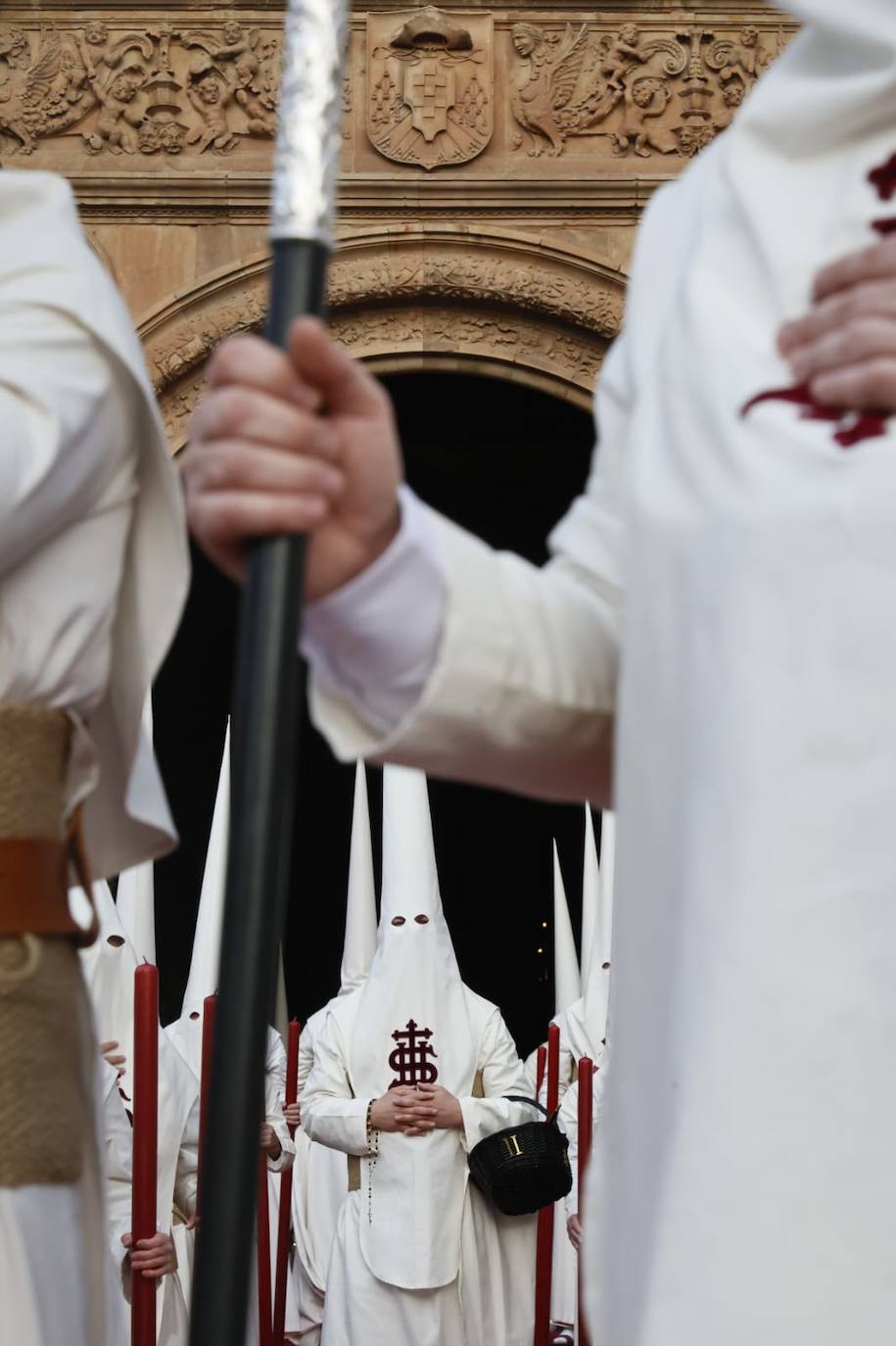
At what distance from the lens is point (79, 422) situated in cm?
177

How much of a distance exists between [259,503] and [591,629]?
1.03 feet

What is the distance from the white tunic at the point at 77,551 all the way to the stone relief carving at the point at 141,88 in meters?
5.68

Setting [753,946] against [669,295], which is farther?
[669,295]

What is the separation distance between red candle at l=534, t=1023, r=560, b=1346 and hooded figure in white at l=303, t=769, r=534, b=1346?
1.34 metres

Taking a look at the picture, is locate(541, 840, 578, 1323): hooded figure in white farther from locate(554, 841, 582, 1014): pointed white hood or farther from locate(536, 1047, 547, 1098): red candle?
locate(536, 1047, 547, 1098): red candle

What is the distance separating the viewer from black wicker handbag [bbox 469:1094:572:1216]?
570cm

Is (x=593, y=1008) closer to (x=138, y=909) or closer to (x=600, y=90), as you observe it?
(x=138, y=909)

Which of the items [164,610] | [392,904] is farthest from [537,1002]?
[164,610]

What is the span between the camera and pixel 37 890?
1692 mm

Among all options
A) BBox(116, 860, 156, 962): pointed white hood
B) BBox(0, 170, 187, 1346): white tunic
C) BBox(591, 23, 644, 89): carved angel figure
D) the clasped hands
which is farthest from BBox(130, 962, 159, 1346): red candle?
BBox(591, 23, 644, 89): carved angel figure

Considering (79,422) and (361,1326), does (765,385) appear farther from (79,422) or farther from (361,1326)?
(361,1326)

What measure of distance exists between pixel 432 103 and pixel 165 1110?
12.9 feet

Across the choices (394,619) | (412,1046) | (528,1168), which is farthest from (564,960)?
(394,619)

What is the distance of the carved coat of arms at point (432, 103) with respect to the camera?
7484mm
